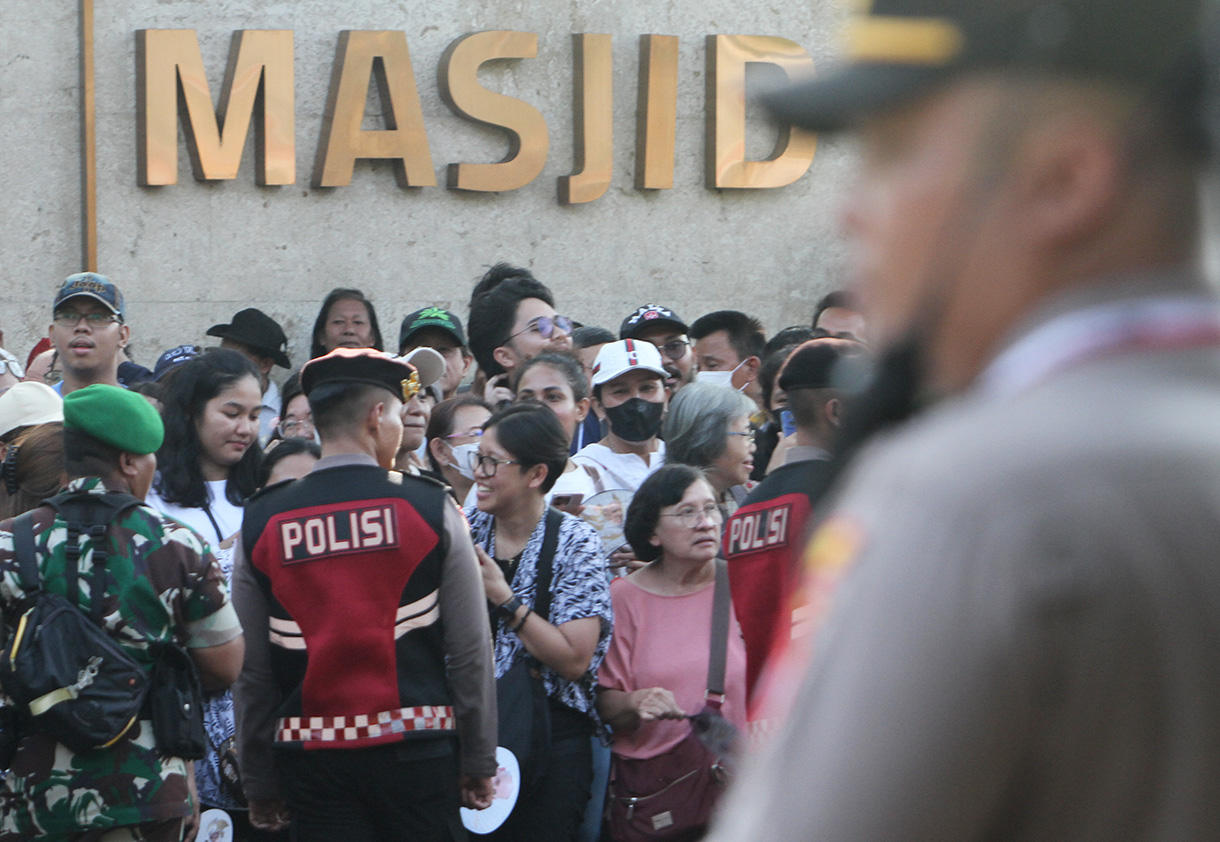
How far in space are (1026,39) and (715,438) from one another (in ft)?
14.0

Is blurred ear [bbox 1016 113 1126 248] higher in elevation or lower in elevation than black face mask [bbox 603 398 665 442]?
higher

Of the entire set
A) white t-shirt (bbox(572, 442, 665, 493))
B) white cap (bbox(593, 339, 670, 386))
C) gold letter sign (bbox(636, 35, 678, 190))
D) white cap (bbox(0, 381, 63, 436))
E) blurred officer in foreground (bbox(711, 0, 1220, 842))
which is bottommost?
white t-shirt (bbox(572, 442, 665, 493))

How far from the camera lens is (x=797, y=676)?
32.0 inches

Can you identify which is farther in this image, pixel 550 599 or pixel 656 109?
pixel 656 109

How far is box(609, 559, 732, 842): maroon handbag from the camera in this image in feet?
Result: 13.9

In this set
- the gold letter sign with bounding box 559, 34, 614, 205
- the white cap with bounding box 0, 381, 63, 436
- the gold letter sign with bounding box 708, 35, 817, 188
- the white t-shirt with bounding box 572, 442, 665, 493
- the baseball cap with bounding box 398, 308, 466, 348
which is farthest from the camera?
the gold letter sign with bounding box 708, 35, 817, 188

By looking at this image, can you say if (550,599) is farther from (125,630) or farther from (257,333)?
(257,333)

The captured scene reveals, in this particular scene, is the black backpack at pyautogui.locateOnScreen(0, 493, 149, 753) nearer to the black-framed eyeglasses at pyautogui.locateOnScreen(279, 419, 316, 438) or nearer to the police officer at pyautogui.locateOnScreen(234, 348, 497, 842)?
the police officer at pyautogui.locateOnScreen(234, 348, 497, 842)

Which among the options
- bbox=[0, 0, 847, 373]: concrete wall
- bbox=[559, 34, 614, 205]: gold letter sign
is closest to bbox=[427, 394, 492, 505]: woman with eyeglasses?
bbox=[0, 0, 847, 373]: concrete wall

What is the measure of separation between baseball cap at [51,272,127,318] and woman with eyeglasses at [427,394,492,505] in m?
1.58

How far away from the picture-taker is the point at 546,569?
4316mm

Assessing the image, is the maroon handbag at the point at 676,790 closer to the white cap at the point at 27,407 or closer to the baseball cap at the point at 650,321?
the white cap at the point at 27,407

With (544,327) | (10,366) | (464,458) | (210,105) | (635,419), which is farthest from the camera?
(210,105)

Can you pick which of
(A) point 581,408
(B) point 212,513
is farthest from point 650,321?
(B) point 212,513
